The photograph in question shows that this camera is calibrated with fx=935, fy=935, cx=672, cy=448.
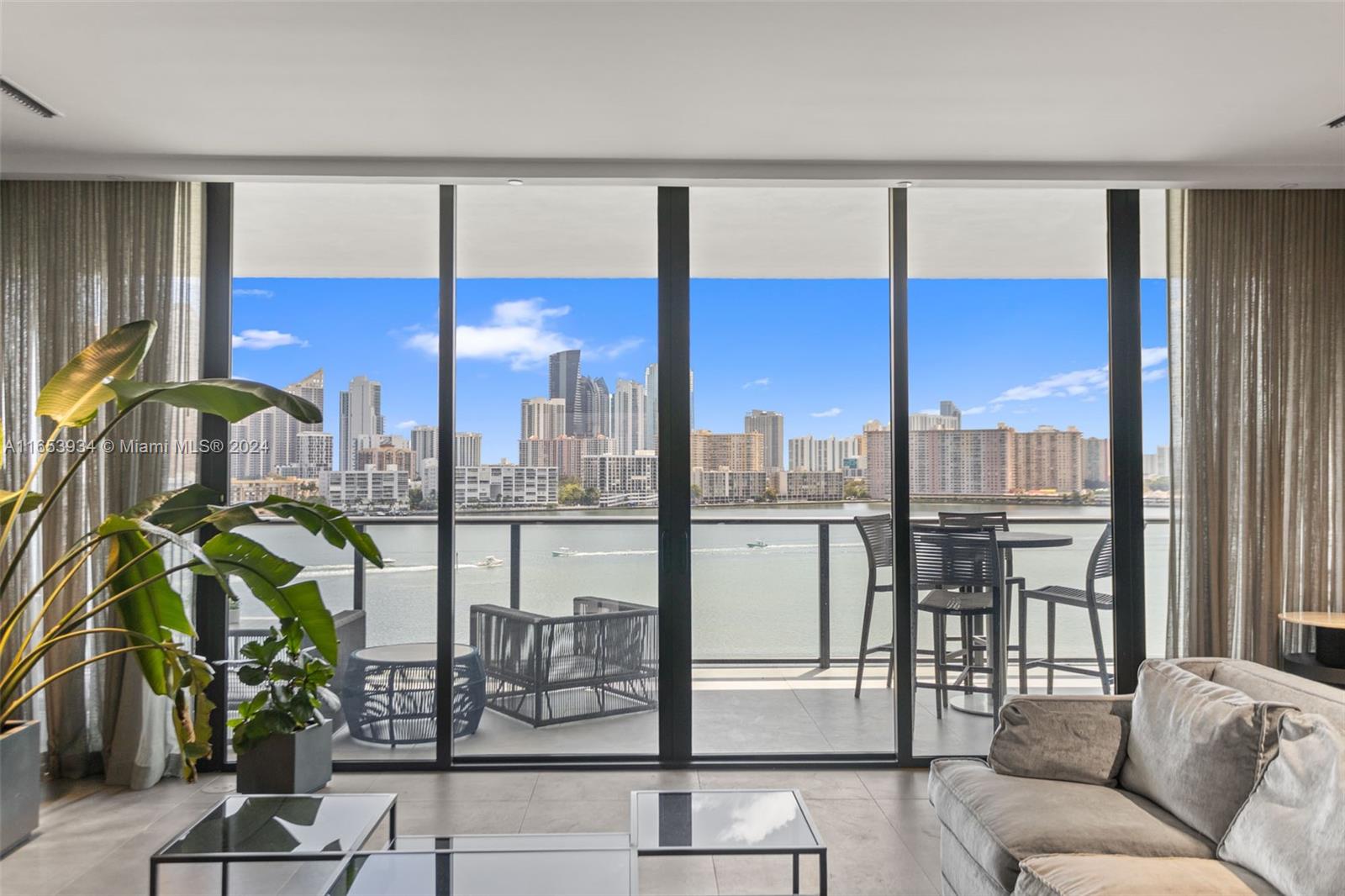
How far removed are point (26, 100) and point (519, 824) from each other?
320cm

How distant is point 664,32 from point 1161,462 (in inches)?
119

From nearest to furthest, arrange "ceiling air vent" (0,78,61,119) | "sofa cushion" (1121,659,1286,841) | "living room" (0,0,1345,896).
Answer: "sofa cushion" (1121,659,1286,841), "ceiling air vent" (0,78,61,119), "living room" (0,0,1345,896)

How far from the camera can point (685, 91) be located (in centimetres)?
334

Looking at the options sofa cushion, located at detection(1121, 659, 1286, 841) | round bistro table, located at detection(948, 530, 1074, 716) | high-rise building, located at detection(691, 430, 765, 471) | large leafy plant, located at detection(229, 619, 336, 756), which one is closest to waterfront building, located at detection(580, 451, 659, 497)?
high-rise building, located at detection(691, 430, 765, 471)

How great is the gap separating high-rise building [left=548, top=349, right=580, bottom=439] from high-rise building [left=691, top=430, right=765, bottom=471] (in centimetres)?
56

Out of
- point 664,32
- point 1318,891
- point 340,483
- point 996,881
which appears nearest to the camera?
point 1318,891

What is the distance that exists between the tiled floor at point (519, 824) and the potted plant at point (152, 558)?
A: 310 mm

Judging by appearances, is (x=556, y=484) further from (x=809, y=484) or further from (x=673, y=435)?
(x=809, y=484)

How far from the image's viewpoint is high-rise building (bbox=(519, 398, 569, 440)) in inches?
170

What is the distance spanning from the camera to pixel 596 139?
3.87 meters

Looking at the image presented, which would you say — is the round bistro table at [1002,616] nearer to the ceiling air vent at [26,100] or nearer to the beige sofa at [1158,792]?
the beige sofa at [1158,792]

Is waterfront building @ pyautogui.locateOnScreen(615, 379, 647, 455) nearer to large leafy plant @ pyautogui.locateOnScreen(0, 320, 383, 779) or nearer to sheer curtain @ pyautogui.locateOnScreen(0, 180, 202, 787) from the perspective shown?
large leafy plant @ pyautogui.locateOnScreen(0, 320, 383, 779)

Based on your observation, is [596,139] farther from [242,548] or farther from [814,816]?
Result: [814,816]

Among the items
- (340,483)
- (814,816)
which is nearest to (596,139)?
(340,483)
